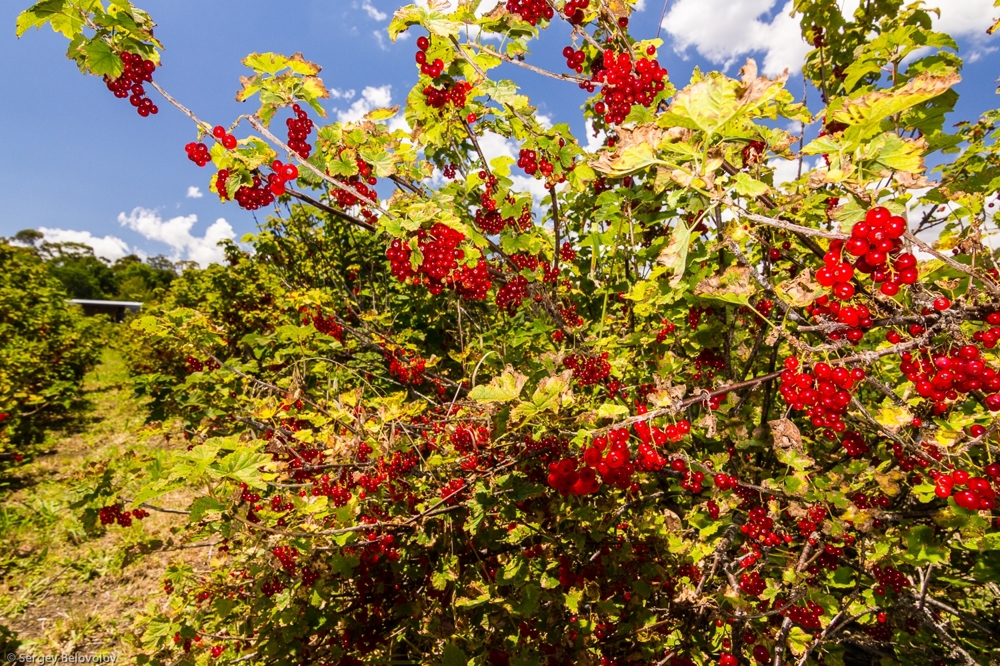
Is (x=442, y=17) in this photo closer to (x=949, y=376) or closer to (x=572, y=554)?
(x=949, y=376)

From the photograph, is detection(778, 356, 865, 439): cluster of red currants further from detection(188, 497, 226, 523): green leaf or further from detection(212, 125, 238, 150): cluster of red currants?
detection(212, 125, 238, 150): cluster of red currants

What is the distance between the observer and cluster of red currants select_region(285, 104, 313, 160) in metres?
2.42

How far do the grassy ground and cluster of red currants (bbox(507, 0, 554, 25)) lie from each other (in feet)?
11.0

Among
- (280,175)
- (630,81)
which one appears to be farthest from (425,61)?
(630,81)

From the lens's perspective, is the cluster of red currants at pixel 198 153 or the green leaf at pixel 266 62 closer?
the green leaf at pixel 266 62

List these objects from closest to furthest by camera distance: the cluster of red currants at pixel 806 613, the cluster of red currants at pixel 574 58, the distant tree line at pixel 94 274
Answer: the cluster of red currants at pixel 806 613, the cluster of red currants at pixel 574 58, the distant tree line at pixel 94 274

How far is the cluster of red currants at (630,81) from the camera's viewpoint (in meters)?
1.95

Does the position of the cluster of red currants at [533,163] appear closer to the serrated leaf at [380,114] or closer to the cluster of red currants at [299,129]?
the serrated leaf at [380,114]

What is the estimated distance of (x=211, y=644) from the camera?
3561 mm

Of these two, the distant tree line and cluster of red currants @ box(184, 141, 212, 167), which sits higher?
the distant tree line

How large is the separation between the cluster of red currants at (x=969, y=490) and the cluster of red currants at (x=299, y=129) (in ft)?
10.5

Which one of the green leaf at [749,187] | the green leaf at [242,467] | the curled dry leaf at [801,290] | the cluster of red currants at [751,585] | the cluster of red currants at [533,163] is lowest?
the cluster of red currants at [751,585]

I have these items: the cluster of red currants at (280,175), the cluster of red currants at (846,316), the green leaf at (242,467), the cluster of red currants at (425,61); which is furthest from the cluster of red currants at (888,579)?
the cluster of red currants at (280,175)

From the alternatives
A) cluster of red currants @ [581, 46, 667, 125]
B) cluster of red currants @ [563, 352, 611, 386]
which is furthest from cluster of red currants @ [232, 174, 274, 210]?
cluster of red currants @ [563, 352, 611, 386]
